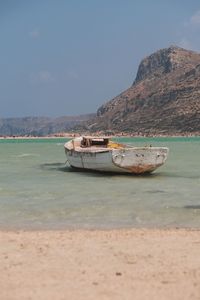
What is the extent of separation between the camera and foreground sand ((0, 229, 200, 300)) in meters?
6.95

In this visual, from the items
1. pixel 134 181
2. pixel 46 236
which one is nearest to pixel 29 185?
pixel 134 181

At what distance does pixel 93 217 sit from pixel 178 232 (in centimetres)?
339

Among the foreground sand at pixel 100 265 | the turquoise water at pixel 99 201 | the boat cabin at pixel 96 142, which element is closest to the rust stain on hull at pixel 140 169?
the turquoise water at pixel 99 201

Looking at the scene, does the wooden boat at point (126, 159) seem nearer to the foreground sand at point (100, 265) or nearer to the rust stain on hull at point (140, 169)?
the rust stain on hull at point (140, 169)

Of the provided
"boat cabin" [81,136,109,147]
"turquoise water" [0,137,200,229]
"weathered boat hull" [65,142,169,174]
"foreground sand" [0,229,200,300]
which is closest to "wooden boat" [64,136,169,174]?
"weathered boat hull" [65,142,169,174]

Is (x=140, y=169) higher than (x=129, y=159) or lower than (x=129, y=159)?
lower

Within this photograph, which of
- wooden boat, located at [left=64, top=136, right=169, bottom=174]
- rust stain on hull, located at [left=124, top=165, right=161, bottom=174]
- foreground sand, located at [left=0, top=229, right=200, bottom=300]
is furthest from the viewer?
rust stain on hull, located at [left=124, top=165, right=161, bottom=174]

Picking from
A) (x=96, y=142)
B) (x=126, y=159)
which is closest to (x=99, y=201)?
(x=126, y=159)

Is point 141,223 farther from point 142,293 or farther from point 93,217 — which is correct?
point 142,293

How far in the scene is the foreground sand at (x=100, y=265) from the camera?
6.95m

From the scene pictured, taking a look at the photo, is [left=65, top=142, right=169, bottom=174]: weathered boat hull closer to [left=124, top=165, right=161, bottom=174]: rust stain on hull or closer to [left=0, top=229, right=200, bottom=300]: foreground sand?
[left=124, top=165, right=161, bottom=174]: rust stain on hull

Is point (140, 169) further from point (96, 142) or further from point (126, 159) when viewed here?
point (96, 142)

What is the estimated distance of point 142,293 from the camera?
6863mm

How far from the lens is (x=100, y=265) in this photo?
826 centimetres
